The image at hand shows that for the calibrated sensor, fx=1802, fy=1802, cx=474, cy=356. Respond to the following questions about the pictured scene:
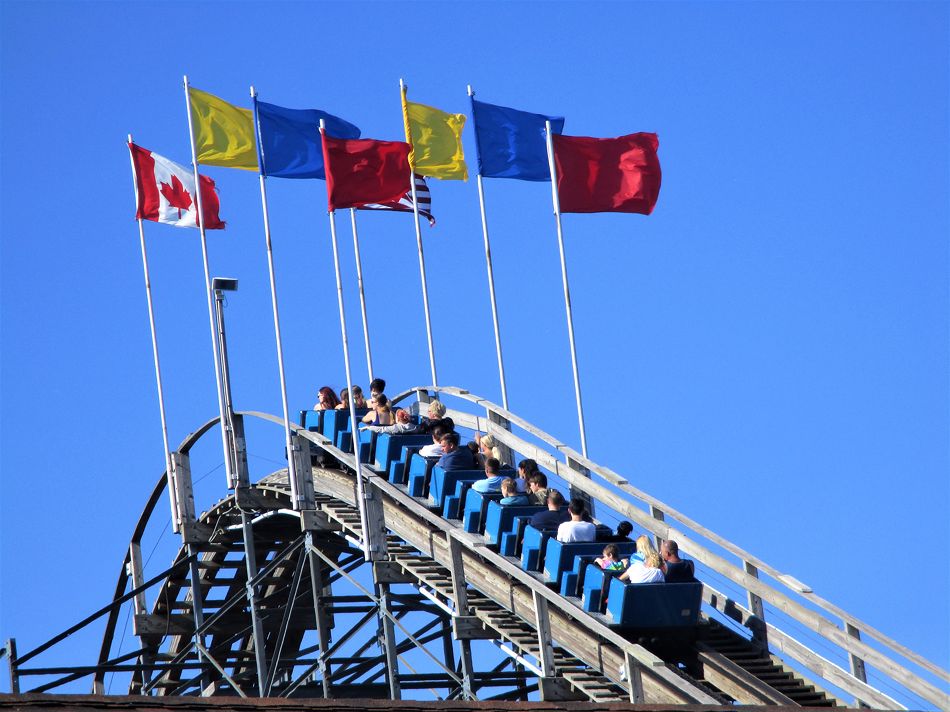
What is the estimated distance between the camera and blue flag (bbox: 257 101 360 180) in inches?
992

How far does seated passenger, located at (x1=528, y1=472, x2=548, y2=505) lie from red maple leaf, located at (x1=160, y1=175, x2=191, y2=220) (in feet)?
33.3

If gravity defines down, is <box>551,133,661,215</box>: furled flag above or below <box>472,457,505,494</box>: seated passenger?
above

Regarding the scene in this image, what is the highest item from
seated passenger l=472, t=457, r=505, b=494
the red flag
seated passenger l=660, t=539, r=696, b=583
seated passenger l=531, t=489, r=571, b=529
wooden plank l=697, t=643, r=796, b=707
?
the red flag

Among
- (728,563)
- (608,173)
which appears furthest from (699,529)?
(608,173)

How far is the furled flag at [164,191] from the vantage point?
26.7 meters

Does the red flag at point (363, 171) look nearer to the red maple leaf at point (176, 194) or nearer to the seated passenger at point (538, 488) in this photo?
the red maple leaf at point (176, 194)

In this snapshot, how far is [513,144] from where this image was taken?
2673 cm

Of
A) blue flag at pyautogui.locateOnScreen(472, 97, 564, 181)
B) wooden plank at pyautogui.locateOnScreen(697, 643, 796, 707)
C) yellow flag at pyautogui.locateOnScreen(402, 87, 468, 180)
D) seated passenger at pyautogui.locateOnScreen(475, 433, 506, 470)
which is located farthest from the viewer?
blue flag at pyautogui.locateOnScreen(472, 97, 564, 181)

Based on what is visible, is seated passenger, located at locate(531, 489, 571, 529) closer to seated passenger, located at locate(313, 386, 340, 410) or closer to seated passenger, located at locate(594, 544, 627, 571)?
seated passenger, located at locate(594, 544, 627, 571)

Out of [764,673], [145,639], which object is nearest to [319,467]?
[145,639]

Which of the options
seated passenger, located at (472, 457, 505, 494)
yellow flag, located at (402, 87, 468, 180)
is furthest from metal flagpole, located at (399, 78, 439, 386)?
seated passenger, located at (472, 457, 505, 494)

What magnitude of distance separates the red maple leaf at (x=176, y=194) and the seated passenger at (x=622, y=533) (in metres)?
11.4

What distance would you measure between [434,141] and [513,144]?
1247 mm

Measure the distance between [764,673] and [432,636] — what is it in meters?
10.0
